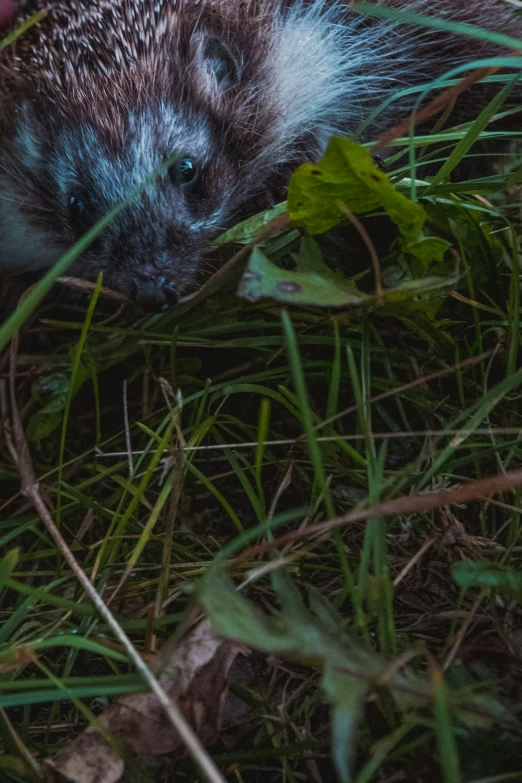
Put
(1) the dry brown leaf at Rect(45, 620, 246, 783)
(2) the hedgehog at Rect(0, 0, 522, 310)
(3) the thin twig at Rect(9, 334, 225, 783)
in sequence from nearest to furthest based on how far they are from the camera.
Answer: (3) the thin twig at Rect(9, 334, 225, 783) → (1) the dry brown leaf at Rect(45, 620, 246, 783) → (2) the hedgehog at Rect(0, 0, 522, 310)

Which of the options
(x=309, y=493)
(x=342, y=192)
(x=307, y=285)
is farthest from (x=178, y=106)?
(x=309, y=493)

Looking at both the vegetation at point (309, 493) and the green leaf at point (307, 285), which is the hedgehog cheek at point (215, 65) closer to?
the vegetation at point (309, 493)

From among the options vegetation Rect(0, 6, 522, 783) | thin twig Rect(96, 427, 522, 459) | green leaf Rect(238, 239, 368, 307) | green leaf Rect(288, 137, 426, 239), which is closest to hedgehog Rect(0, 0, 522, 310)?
vegetation Rect(0, 6, 522, 783)

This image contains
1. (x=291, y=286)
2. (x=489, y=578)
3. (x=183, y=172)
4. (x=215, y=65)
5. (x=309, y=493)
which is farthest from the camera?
(x=215, y=65)

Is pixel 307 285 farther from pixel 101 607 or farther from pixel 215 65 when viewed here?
pixel 215 65

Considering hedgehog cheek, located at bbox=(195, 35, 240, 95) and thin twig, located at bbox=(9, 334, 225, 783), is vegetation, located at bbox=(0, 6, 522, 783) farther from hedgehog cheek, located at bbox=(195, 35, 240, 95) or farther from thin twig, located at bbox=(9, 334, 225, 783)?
hedgehog cheek, located at bbox=(195, 35, 240, 95)
